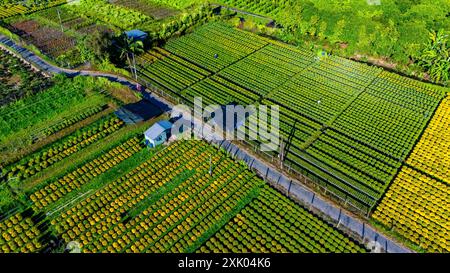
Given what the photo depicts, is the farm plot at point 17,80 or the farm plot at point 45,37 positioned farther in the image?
the farm plot at point 45,37

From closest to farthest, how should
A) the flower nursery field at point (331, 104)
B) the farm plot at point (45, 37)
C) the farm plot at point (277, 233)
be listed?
the farm plot at point (277, 233), the flower nursery field at point (331, 104), the farm plot at point (45, 37)

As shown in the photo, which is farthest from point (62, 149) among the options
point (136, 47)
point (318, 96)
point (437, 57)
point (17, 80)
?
point (437, 57)

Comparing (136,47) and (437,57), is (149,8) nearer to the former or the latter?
(136,47)

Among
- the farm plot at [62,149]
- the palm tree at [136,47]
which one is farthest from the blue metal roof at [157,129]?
the palm tree at [136,47]

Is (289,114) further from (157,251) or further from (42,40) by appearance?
Answer: (42,40)

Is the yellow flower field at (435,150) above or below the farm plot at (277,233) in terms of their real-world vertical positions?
above

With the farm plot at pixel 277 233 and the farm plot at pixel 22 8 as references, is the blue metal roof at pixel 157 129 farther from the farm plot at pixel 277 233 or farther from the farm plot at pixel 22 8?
the farm plot at pixel 22 8
